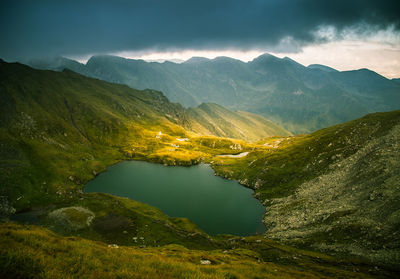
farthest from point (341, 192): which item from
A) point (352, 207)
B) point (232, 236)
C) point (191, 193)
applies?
point (191, 193)

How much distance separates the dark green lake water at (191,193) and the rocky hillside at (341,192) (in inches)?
354

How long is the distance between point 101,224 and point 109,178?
73.9m

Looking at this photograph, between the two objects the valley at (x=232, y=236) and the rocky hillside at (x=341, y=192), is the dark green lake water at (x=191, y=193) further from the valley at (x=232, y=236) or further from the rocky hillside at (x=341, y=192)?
the rocky hillside at (x=341, y=192)

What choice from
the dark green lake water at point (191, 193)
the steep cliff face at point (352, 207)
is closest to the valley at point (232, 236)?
the steep cliff face at point (352, 207)

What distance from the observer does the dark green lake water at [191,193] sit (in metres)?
91.4

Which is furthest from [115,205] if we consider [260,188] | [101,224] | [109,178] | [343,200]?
[343,200]

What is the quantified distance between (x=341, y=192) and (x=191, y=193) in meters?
75.1

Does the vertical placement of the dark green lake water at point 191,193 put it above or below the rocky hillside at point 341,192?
below

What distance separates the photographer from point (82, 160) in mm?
163625

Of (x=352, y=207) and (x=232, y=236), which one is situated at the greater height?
(x=352, y=207)

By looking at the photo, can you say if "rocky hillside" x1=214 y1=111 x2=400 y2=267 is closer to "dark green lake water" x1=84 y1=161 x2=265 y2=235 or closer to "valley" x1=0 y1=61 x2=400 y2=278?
"valley" x1=0 y1=61 x2=400 y2=278

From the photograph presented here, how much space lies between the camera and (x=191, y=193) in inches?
4825

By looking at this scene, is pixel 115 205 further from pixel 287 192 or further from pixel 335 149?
pixel 335 149

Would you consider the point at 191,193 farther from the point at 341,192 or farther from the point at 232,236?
the point at 341,192
